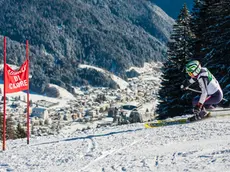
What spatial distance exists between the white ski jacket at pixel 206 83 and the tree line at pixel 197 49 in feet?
26.5

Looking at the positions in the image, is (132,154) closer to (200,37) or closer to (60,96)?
(200,37)

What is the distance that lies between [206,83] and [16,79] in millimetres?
5975

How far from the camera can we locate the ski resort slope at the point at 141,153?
6.07m

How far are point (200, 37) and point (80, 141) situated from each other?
16172 mm

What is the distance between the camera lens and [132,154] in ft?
24.2

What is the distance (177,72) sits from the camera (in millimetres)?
26078

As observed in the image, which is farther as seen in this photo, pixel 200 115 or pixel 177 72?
pixel 177 72

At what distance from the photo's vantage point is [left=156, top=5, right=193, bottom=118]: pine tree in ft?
81.1

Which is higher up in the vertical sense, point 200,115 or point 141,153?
point 200,115

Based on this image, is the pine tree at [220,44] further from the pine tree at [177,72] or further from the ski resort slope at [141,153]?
the ski resort slope at [141,153]

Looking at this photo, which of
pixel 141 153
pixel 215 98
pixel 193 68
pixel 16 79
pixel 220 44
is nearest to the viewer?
pixel 141 153

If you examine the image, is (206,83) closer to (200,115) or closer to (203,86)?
(203,86)

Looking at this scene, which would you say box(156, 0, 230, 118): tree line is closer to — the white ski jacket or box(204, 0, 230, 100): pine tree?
box(204, 0, 230, 100): pine tree

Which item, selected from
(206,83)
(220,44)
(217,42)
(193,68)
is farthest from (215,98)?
(217,42)
